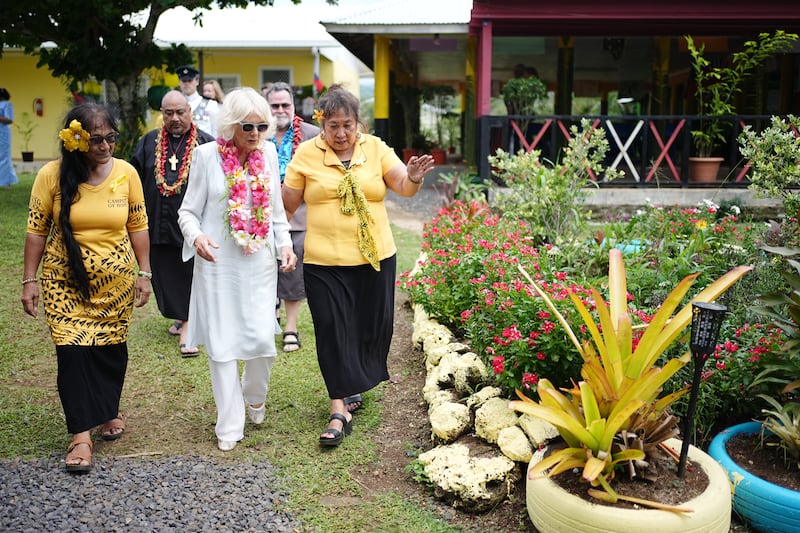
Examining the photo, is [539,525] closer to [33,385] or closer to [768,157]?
[768,157]

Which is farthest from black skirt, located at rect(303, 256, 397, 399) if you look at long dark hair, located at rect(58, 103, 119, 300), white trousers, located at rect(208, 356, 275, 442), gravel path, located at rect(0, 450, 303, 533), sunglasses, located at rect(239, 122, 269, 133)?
long dark hair, located at rect(58, 103, 119, 300)

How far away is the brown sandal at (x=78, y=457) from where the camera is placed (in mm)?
3732

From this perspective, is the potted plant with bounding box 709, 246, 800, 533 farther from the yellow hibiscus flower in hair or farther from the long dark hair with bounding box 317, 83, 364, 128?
the yellow hibiscus flower in hair

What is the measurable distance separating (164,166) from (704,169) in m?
7.94

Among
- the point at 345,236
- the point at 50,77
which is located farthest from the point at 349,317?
the point at 50,77

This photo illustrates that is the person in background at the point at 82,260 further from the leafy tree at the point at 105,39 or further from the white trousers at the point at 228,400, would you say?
the leafy tree at the point at 105,39

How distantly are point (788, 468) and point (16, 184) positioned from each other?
15.9 metres

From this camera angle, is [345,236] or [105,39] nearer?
[345,236]

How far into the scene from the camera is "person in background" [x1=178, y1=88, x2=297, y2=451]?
404 centimetres

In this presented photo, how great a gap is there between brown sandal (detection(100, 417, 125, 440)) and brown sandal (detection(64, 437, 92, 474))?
0.31 metres

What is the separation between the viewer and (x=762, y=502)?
10.2 ft

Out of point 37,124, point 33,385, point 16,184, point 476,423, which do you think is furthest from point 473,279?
point 37,124

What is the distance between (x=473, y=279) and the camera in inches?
190

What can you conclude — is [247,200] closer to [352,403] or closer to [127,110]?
[352,403]
